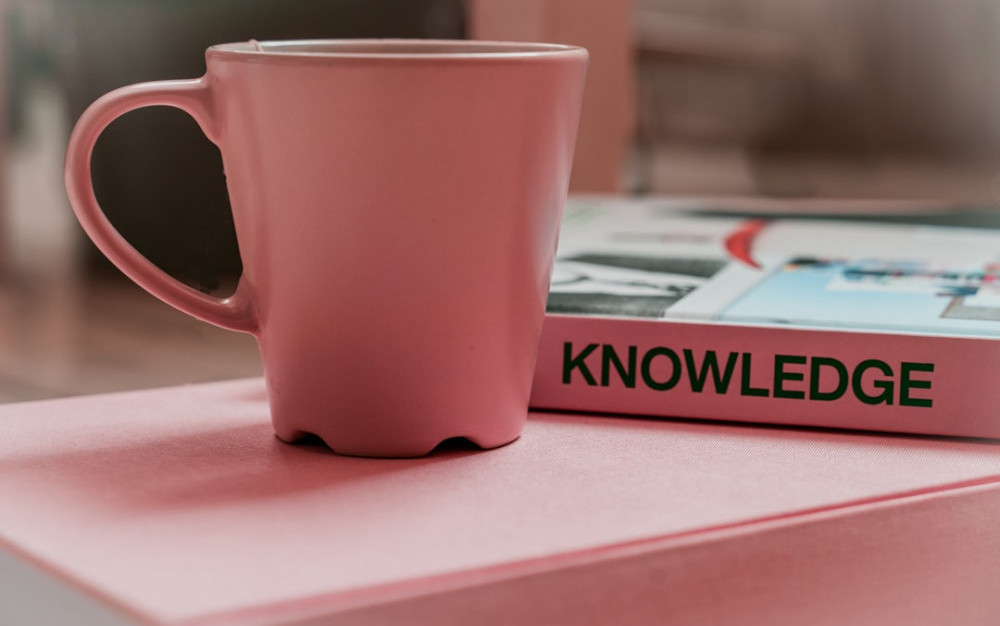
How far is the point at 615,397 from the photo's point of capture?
14.5 inches

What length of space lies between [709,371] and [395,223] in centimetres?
12

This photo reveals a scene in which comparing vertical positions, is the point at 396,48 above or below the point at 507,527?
above

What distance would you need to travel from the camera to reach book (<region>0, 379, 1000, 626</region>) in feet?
0.77

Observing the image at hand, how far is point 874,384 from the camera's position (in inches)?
13.8

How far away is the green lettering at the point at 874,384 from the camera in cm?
35

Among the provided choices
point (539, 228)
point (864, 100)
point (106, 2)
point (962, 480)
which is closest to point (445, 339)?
point (539, 228)

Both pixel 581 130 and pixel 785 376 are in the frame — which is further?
pixel 581 130

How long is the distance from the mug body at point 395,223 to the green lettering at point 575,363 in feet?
0.14

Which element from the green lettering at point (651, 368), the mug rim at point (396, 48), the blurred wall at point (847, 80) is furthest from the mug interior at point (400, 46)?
the blurred wall at point (847, 80)

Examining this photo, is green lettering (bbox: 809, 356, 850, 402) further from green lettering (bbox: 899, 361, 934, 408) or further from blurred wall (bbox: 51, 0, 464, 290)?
blurred wall (bbox: 51, 0, 464, 290)

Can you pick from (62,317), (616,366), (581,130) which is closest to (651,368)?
(616,366)

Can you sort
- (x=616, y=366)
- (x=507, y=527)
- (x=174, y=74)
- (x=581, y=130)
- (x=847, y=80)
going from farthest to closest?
1. (x=847, y=80)
2. (x=581, y=130)
3. (x=174, y=74)
4. (x=616, y=366)
5. (x=507, y=527)

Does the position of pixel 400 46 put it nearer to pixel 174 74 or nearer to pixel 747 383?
pixel 747 383

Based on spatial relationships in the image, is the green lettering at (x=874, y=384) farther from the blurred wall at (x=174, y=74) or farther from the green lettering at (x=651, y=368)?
the blurred wall at (x=174, y=74)
